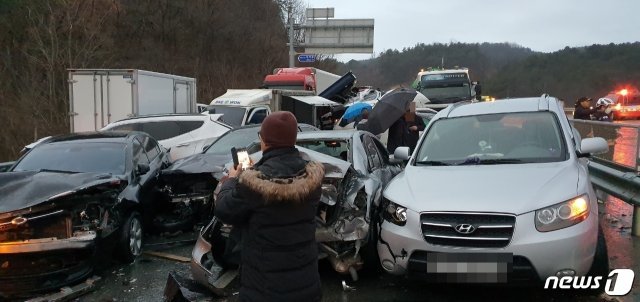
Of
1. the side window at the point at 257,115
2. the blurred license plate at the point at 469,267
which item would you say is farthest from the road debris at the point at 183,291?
the side window at the point at 257,115

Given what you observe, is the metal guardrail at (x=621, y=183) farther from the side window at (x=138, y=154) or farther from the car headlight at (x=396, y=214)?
the side window at (x=138, y=154)

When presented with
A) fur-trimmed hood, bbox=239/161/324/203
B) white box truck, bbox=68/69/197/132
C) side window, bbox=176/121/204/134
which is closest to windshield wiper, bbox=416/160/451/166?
fur-trimmed hood, bbox=239/161/324/203

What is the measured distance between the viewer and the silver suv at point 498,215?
3959 mm

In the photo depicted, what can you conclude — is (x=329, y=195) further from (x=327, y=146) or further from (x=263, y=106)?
(x=263, y=106)

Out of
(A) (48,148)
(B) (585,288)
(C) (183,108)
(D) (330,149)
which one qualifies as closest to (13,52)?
(C) (183,108)

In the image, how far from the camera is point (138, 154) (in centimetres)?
714

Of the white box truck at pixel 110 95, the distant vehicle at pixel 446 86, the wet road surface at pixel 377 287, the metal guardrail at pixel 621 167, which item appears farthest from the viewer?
the distant vehicle at pixel 446 86

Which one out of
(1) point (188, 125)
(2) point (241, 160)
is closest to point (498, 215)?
(2) point (241, 160)

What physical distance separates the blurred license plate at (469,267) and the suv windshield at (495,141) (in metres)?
1.29

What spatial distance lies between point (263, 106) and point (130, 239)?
32.3ft

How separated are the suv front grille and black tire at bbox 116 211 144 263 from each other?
11.6 feet

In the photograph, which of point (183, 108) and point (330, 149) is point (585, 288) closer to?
point (330, 149)

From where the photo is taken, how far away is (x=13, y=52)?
23797 mm

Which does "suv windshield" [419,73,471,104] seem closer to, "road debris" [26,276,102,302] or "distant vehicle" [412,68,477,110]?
"distant vehicle" [412,68,477,110]
